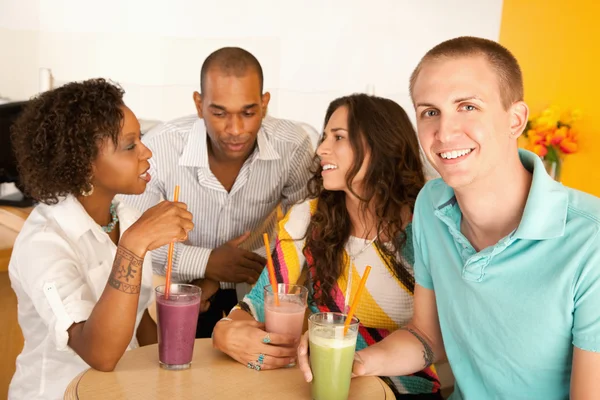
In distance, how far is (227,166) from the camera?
2.99 meters

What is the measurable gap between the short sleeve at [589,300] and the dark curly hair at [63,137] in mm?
1359

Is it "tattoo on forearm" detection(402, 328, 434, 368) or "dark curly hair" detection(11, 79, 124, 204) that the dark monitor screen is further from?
"tattoo on forearm" detection(402, 328, 434, 368)

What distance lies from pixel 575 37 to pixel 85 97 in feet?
9.29

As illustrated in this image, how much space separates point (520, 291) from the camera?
1414mm

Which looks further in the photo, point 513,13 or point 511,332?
point 513,13

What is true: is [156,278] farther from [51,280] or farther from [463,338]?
[463,338]

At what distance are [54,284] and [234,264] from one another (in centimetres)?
109

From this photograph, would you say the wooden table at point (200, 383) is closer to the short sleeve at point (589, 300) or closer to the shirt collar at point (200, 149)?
the short sleeve at point (589, 300)

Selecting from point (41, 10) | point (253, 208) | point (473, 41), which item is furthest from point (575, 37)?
point (41, 10)

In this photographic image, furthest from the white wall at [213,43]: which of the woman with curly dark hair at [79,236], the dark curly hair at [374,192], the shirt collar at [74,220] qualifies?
the shirt collar at [74,220]

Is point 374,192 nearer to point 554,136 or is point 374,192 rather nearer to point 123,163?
point 123,163

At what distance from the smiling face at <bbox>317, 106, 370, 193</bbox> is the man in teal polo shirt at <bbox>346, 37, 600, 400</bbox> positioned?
61 centimetres

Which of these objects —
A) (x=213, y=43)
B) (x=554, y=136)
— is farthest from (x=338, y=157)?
(x=213, y=43)

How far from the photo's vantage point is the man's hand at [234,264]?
2.71m
